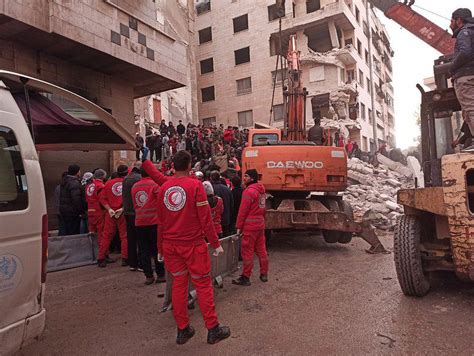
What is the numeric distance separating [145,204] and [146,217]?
0.19m

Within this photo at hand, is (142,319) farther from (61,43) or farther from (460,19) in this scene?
(61,43)

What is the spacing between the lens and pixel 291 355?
121 inches

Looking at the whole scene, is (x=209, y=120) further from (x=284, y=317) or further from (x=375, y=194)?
(x=284, y=317)

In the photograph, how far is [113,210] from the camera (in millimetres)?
6441

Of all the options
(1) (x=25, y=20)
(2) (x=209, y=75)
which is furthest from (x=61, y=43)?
(2) (x=209, y=75)

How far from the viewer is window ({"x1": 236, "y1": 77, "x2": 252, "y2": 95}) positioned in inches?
1319

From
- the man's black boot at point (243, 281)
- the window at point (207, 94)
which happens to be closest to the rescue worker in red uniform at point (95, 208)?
the man's black boot at point (243, 281)

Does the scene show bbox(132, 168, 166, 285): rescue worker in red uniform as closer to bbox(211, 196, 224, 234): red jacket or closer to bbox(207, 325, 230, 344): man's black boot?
bbox(211, 196, 224, 234): red jacket

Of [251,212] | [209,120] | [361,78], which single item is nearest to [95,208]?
[251,212]

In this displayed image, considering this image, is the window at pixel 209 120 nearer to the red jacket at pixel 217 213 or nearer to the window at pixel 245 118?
the window at pixel 245 118

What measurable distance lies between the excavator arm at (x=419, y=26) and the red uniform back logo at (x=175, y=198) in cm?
921

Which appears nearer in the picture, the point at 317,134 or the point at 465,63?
the point at 465,63

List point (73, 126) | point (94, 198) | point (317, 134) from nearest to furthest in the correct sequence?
point (73, 126)
point (94, 198)
point (317, 134)

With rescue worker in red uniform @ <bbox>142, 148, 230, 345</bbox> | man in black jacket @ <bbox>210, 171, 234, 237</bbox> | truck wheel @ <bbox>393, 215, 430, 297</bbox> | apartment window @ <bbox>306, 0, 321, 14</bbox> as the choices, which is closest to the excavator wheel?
man in black jacket @ <bbox>210, 171, 234, 237</bbox>
